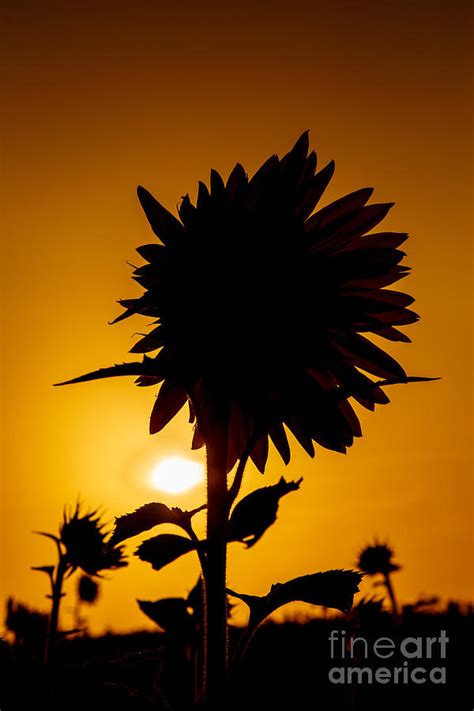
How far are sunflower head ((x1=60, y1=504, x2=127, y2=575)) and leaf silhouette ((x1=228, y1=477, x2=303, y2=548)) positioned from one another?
4.88 ft

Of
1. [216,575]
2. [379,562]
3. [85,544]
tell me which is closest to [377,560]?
[379,562]

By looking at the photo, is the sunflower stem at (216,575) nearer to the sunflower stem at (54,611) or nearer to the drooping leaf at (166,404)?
the drooping leaf at (166,404)

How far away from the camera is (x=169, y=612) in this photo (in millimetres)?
1954

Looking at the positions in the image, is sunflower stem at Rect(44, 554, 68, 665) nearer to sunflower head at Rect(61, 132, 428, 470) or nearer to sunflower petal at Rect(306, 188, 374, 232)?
sunflower head at Rect(61, 132, 428, 470)

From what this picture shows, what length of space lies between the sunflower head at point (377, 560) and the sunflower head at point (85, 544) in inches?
105

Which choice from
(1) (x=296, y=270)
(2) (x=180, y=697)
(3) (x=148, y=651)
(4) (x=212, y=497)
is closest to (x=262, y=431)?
(4) (x=212, y=497)

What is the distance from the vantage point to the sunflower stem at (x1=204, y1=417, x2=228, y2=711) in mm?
1209

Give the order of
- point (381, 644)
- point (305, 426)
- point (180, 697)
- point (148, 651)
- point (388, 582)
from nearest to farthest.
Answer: point (148, 651)
point (305, 426)
point (180, 697)
point (381, 644)
point (388, 582)

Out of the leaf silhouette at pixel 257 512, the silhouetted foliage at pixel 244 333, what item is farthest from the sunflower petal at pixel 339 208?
the leaf silhouette at pixel 257 512

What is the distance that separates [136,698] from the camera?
1.27m

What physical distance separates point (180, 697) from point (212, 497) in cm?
86

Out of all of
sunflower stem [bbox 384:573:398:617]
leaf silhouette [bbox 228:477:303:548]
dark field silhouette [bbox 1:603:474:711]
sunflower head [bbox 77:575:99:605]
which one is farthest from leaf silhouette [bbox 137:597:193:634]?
sunflower head [bbox 77:575:99:605]

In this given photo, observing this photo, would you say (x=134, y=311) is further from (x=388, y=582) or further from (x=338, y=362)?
(x=388, y=582)

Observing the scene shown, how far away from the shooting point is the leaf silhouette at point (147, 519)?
1.32 metres
